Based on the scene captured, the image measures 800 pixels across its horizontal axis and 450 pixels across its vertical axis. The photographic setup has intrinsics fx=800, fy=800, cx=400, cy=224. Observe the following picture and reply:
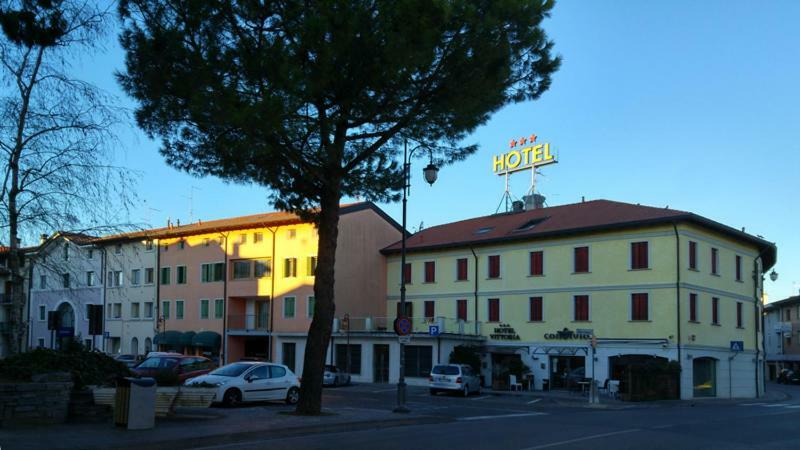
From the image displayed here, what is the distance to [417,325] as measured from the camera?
172ft

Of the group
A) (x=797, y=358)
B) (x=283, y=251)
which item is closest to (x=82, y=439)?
(x=283, y=251)

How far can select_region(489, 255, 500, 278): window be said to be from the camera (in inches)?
1937

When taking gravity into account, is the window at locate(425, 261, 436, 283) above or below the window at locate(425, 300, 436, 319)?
above

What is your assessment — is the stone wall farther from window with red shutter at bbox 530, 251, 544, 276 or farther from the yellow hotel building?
window with red shutter at bbox 530, 251, 544, 276

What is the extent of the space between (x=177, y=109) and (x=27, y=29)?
502 centimetres

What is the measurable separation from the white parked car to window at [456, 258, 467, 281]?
25590 millimetres

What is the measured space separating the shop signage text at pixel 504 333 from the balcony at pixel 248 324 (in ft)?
56.9

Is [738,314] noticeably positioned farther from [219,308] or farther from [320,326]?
[219,308]

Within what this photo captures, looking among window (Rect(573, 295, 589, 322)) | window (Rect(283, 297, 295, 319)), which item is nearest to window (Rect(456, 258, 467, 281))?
window (Rect(573, 295, 589, 322))

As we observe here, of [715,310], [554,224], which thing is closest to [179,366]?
[554,224]

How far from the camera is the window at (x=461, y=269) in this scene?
168 ft

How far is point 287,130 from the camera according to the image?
18.9 meters

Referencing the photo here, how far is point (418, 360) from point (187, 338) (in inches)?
777

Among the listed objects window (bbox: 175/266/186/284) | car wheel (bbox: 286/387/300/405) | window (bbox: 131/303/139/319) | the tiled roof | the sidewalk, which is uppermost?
the tiled roof
